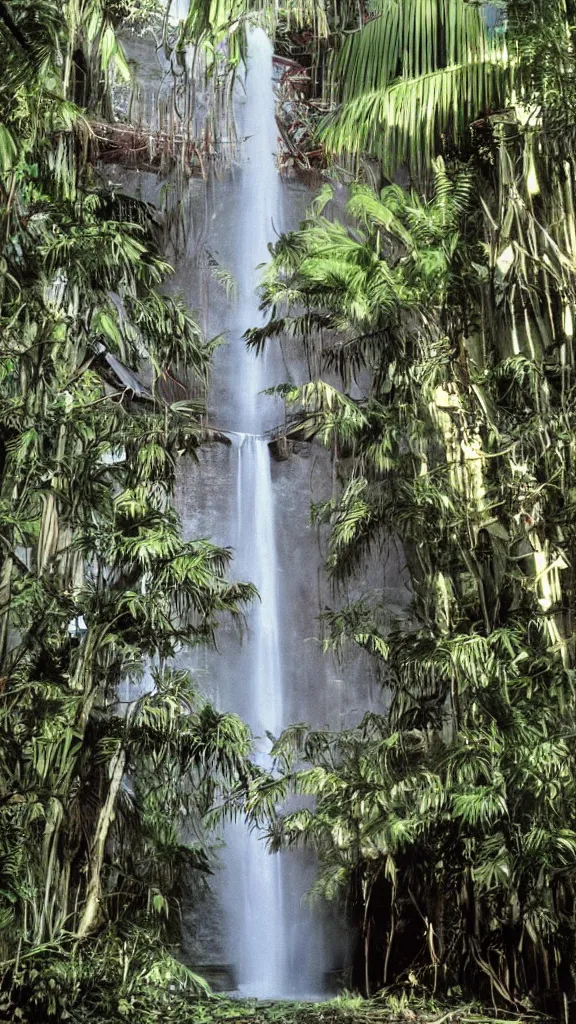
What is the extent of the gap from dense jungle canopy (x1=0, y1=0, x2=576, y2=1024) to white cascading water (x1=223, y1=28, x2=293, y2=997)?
196 centimetres

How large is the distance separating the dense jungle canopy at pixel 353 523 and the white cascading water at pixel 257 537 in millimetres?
1964

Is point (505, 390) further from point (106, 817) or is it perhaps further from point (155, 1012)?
point (155, 1012)

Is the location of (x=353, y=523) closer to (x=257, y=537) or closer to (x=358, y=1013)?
(x=358, y=1013)

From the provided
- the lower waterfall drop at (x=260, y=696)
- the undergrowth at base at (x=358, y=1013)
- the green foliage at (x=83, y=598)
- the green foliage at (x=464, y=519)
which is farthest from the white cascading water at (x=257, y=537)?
the green foliage at (x=83, y=598)

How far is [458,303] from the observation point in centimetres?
743

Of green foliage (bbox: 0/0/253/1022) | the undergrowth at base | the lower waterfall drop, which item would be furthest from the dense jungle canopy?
the lower waterfall drop

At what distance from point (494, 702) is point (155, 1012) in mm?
2593

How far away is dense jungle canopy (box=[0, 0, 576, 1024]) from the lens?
515 cm

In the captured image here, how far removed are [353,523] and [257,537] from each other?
4503 mm

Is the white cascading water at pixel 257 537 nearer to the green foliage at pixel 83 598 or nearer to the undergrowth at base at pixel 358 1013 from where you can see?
the undergrowth at base at pixel 358 1013

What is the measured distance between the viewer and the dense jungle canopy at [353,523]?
515 cm

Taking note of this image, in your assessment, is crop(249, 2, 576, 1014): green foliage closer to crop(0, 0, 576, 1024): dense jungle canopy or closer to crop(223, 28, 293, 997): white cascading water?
crop(0, 0, 576, 1024): dense jungle canopy

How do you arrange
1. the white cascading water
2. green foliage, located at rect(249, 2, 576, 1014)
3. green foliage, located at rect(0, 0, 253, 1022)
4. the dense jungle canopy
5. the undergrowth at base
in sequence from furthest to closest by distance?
the white cascading water → green foliage, located at rect(249, 2, 576, 1014) → the undergrowth at base → the dense jungle canopy → green foliage, located at rect(0, 0, 253, 1022)

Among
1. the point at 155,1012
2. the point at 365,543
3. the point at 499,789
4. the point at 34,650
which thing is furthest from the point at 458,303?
the point at 155,1012
